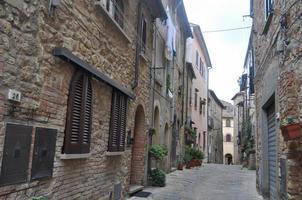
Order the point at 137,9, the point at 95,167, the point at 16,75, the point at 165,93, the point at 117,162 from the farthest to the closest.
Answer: the point at 165,93 < the point at 137,9 < the point at 117,162 < the point at 95,167 < the point at 16,75

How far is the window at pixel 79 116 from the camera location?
576 centimetres

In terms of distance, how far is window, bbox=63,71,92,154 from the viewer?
576cm

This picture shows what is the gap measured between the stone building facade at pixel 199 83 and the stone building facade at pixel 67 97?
1546cm

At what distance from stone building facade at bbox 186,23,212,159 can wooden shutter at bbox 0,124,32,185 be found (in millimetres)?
19582

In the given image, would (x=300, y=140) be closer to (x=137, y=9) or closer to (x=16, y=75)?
(x=16, y=75)

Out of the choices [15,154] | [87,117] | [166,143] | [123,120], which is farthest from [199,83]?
[15,154]

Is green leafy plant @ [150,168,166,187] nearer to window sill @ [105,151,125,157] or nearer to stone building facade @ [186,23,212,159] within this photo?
window sill @ [105,151,125,157]

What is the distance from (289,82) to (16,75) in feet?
14.8

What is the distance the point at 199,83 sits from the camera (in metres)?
28.4

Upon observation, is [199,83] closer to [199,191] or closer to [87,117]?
[199,191]

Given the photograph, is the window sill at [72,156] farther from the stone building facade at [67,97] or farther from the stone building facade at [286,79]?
the stone building facade at [286,79]

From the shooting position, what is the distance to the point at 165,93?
14.9m

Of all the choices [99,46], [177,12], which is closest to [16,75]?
[99,46]

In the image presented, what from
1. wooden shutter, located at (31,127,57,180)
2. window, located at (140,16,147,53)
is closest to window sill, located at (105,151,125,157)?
wooden shutter, located at (31,127,57,180)
